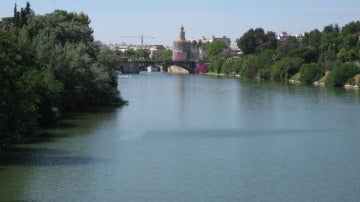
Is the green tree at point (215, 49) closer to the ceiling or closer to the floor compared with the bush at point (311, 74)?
closer to the ceiling

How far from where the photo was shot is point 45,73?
30.0 metres

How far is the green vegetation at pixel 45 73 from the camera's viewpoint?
2262cm

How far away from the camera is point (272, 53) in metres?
98.8

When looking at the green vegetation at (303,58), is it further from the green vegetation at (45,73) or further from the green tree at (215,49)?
the green vegetation at (45,73)

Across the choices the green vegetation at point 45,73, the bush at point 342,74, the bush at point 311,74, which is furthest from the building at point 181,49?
the green vegetation at point 45,73

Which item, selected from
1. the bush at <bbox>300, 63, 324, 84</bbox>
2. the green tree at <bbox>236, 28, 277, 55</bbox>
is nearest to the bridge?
the green tree at <bbox>236, 28, 277, 55</bbox>

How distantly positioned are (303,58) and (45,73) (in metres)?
61.7

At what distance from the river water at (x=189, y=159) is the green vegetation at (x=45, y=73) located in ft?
3.54

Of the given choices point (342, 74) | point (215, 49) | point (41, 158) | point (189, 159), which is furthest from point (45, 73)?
point (215, 49)

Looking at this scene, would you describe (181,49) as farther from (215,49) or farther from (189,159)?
(189,159)

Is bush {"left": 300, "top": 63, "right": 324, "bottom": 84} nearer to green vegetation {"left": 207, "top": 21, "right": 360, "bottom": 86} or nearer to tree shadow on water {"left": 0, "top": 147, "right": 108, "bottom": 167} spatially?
green vegetation {"left": 207, "top": 21, "right": 360, "bottom": 86}

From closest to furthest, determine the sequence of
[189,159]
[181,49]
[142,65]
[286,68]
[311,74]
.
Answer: [189,159] → [311,74] → [286,68] → [142,65] → [181,49]

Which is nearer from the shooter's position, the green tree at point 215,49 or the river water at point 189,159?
the river water at point 189,159

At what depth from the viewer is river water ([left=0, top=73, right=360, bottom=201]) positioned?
1916 centimetres
